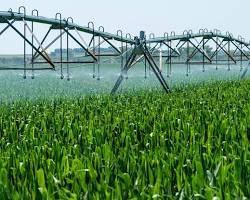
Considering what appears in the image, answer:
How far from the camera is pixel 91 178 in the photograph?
3.55 meters

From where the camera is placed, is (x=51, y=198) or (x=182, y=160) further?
(x=182, y=160)

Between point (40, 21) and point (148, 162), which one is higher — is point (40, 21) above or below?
above

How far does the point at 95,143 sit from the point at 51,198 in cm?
279

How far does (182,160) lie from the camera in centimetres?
399

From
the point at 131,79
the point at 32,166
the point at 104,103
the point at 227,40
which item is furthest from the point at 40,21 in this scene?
the point at 131,79

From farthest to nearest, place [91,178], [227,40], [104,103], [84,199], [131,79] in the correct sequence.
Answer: [131,79] < [227,40] < [104,103] < [91,178] < [84,199]

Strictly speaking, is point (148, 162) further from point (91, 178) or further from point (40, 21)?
point (40, 21)

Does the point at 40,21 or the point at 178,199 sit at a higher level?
the point at 40,21

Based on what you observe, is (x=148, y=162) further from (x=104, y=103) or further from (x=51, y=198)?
(x=104, y=103)

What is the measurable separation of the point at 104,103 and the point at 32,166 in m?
8.21

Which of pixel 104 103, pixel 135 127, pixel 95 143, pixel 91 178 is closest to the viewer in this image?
pixel 91 178

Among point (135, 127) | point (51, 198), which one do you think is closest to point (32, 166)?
point (51, 198)

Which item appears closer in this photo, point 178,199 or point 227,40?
point 178,199

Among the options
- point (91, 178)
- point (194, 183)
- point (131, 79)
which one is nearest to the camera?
point (194, 183)
